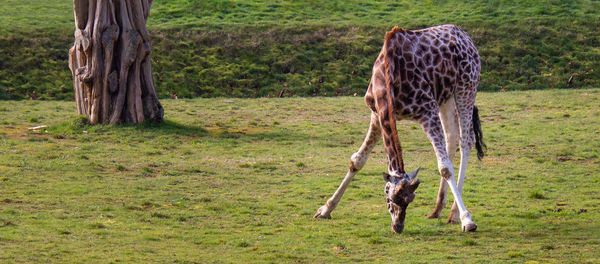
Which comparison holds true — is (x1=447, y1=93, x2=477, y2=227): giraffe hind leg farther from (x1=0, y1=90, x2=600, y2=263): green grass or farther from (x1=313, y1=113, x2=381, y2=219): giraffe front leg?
(x1=313, y1=113, x2=381, y2=219): giraffe front leg

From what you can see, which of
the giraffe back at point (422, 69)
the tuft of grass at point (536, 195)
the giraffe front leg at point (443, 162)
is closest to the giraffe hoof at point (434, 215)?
the giraffe front leg at point (443, 162)

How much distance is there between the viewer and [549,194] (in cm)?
1426

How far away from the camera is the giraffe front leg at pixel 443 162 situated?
11.2 meters

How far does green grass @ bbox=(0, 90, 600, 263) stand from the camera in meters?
10.6

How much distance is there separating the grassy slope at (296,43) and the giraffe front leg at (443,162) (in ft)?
66.8

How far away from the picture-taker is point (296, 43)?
35938 mm

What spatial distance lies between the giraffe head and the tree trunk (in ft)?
41.1

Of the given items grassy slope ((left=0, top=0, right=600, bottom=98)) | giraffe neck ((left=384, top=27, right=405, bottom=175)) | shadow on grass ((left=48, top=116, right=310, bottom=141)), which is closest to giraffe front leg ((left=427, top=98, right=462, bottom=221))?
giraffe neck ((left=384, top=27, right=405, bottom=175))

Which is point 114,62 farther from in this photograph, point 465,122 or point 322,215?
point 465,122

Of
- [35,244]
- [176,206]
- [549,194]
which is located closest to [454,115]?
[549,194]

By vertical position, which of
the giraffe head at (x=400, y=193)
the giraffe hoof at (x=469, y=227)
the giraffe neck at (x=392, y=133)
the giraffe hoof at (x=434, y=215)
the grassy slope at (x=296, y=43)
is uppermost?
the giraffe neck at (x=392, y=133)

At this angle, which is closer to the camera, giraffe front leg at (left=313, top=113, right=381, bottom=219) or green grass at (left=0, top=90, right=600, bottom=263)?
green grass at (left=0, top=90, right=600, bottom=263)

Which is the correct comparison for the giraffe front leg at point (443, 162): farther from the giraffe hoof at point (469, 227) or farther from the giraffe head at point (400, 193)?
the giraffe head at point (400, 193)

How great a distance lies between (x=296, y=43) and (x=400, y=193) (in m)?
26.0
